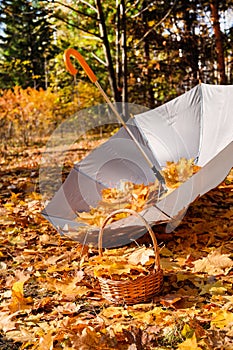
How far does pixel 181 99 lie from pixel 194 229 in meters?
1.06

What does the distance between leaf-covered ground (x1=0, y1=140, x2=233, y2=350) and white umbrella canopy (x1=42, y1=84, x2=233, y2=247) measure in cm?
21

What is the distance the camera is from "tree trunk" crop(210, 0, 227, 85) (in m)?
6.10

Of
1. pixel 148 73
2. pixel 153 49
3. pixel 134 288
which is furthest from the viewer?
pixel 148 73

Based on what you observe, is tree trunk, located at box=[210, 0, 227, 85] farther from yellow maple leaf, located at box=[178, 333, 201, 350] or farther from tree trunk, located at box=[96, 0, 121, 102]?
yellow maple leaf, located at box=[178, 333, 201, 350]

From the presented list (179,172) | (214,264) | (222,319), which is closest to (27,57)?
(179,172)

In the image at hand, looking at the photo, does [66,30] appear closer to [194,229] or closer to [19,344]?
[194,229]

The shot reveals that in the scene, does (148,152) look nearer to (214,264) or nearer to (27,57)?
(214,264)

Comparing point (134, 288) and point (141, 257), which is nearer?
point (134, 288)

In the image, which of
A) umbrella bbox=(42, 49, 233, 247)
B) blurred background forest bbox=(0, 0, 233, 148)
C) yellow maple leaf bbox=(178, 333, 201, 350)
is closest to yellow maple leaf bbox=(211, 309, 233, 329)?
yellow maple leaf bbox=(178, 333, 201, 350)

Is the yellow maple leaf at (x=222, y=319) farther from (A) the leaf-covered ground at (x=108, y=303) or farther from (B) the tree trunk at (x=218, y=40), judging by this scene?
(B) the tree trunk at (x=218, y=40)

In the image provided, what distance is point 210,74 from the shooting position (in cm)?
736

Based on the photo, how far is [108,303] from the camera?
1.91 meters

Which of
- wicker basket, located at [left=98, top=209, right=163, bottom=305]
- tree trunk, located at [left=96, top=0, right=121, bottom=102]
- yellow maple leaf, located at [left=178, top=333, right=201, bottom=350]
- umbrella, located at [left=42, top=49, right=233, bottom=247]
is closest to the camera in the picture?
yellow maple leaf, located at [left=178, top=333, right=201, bottom=350]

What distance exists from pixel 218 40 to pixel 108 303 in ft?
16.9
